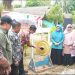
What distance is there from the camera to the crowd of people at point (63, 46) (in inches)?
391

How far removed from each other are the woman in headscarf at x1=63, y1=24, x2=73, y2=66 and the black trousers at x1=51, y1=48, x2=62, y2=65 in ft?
0.51

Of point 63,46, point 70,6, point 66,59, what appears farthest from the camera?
point 70,6

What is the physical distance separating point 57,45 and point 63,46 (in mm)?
255

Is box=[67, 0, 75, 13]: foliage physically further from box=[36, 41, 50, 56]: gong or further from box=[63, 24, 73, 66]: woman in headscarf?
box=[36, 41, 50, 56]: gong

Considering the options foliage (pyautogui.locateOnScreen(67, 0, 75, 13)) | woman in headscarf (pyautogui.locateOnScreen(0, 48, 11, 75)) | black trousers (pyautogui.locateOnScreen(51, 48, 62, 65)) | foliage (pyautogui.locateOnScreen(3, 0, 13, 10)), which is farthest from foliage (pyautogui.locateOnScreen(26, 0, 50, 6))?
woman in headscarf (pyautogui.locateOnScreen(0, 48, 11, 75))

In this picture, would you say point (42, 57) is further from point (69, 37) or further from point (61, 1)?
point (61, 1)

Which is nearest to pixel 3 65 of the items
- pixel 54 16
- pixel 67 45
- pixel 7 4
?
pixel 67 45

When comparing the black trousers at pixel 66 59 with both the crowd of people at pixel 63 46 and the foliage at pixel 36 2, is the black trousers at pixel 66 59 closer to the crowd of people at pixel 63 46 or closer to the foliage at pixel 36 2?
the crowd of people at pixel 63 46

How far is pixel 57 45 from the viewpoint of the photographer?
32.8 ft

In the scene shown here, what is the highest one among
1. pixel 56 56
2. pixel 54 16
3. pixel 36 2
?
pixel 56 56

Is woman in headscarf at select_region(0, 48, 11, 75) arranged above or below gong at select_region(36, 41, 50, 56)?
above

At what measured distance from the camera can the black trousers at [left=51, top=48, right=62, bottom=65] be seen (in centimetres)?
1020

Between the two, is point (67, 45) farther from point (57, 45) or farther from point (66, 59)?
point (66, 59)

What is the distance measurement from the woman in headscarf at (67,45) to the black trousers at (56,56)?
0.51 feet
